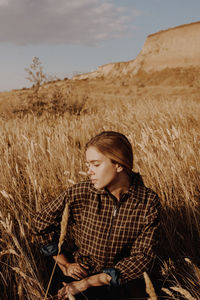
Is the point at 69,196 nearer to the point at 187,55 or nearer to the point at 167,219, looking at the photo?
the point at 167,219

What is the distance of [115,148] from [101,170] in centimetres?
12

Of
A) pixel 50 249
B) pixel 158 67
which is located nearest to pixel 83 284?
pixel 50 249

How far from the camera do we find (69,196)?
129cm

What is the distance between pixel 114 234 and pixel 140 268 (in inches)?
7.9

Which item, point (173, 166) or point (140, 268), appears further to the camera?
point (173, 166)

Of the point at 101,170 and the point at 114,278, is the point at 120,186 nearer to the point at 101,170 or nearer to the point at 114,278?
the point at 101,170

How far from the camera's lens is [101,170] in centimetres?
119

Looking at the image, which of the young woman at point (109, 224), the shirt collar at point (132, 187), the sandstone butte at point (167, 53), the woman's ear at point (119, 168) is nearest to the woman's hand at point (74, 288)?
the young woman at point (109, 224)

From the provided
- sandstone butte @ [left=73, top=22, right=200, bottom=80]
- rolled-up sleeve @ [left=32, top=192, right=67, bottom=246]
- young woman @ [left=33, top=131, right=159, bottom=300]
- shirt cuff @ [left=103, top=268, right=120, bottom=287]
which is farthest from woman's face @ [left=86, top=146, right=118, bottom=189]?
sandstone butte @ [left=73, top=22, right=200, bottom=80]

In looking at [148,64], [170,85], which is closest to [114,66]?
[148,64]

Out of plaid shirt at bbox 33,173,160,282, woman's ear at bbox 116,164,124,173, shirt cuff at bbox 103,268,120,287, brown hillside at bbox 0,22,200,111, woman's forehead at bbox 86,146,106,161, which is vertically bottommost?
shirt cuff at bbox 103,268,120,287

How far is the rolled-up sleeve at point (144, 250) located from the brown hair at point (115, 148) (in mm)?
210

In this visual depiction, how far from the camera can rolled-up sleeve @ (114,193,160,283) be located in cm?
111

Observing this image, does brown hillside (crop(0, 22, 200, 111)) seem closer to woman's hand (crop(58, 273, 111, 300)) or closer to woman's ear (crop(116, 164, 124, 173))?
woman's ear (crop(116, 164, 124, 173))
